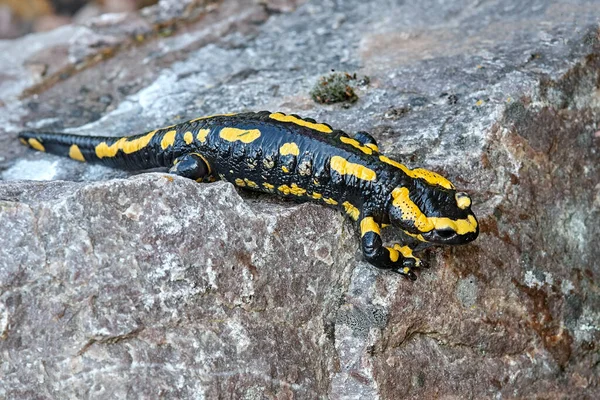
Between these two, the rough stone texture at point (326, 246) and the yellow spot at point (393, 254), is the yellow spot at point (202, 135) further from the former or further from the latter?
the yellow spot at point (393, 254)

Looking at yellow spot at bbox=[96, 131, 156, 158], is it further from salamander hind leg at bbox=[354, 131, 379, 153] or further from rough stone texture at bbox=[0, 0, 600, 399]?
salamander hind leg at bbox=[354, 131, 379, 153]

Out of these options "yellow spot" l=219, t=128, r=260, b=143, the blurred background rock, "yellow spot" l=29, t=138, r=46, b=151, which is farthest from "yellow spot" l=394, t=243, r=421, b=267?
the blurred background rock

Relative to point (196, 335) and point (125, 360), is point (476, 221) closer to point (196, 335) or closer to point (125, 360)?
point (196, 335)

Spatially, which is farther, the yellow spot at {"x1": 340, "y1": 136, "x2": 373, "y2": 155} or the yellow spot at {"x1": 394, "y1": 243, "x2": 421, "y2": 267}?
the yellow spot at {"x1": 340, "y1": 136, "x2": 373, "y2": 155}

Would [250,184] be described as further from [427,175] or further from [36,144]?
[36,144]

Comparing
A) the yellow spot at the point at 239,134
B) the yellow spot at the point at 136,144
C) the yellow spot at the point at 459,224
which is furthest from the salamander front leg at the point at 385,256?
the yellow spot at the point at 136,144

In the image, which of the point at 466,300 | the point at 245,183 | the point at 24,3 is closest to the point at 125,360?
the point at 245,183
